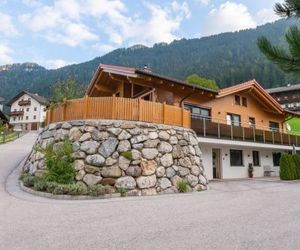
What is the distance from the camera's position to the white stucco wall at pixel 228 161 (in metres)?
21.6

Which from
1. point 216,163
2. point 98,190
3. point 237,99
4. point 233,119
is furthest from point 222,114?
point 98,190

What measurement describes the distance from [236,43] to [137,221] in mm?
140313

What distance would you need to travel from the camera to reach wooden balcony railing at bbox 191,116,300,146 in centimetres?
1939

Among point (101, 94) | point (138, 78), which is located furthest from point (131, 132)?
point (101, 94)

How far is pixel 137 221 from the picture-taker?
7637 mm

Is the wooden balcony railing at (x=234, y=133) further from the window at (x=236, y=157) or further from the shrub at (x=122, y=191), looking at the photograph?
the shrub at (x=122, y=191)

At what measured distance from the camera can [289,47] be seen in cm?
337

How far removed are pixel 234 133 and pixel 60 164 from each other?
1349cm

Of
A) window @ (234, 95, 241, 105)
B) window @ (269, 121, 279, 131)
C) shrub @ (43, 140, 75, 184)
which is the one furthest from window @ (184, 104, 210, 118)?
shrub @ (43, 140, 75, 184)

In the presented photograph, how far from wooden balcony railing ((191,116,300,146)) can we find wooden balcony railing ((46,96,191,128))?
431cm

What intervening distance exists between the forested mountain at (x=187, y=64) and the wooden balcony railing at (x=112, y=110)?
65583mm

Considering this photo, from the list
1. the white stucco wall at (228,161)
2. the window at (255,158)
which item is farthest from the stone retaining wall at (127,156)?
the window at (255,158)

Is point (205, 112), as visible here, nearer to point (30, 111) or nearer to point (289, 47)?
point (289, 47)

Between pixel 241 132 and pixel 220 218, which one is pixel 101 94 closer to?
pixel 241 132
